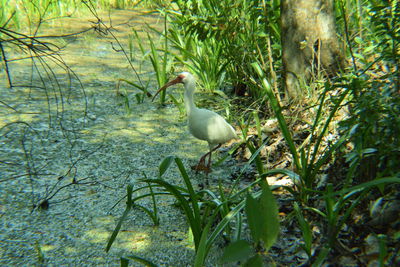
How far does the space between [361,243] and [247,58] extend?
88.5 inches

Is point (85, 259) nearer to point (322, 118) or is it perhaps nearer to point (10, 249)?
point (10, 249)

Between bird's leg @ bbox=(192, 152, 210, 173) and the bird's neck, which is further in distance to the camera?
the bird's neck

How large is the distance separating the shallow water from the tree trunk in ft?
3.22

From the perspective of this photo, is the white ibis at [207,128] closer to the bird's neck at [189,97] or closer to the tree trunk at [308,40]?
the bird's neck at [189,97]

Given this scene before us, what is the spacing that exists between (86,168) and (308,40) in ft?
6.26

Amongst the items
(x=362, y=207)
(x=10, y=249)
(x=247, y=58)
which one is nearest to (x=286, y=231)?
(x=362, y=207)

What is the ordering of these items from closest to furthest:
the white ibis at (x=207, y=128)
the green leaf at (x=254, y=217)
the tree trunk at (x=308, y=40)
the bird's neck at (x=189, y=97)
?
the green leaf at (x=254, y=217)
the white ibis at (x=207, y=128)
the tree trunk at (x=308, y=40)
the bird's neck at (x=189, y=97)

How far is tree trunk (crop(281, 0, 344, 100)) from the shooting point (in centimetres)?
311

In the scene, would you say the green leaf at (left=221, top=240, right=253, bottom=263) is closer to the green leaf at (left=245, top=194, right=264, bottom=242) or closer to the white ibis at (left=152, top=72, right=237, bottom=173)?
the green leaf at (left=245, top=194, right=264, bottom=242)

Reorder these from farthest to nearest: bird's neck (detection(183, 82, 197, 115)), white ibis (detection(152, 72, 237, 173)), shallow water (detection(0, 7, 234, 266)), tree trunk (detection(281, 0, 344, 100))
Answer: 1. bird's neck (detection(183, 82, 197, 115))
2. tree trunk (detection(281, 0, 344, 100))
3. white ibis (detection(152, 72, 237, 173))
4. shallow water (detection(0, 7, 234, 266))

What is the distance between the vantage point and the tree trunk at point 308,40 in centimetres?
311

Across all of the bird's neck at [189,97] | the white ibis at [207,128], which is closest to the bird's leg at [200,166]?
the white ibis at [207,128]

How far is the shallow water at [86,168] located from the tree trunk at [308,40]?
38.6 inches

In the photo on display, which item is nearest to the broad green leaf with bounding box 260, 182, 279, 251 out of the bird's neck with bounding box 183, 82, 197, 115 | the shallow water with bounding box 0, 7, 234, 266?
the shallow water with bounding box 0, 7, 234, 266
